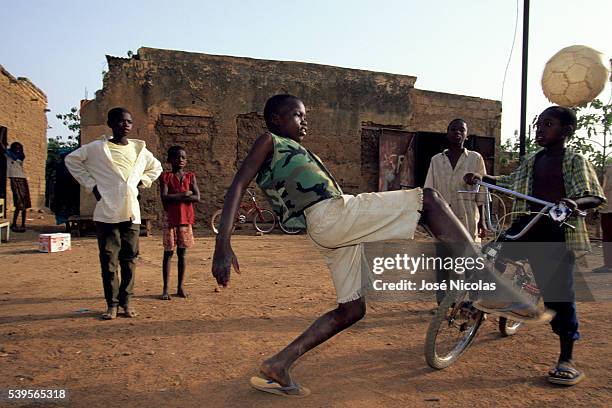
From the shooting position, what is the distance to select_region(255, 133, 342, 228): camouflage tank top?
243 cm

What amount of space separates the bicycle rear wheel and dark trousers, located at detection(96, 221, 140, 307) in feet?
8.64

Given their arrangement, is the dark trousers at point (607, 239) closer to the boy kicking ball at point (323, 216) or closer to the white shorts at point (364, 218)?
the boy kicking ball at point (323, 216)

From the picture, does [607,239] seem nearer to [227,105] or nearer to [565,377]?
[565,377]

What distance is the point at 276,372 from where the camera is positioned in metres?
2.53

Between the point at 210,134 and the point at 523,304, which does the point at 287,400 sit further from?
the point at 210,134

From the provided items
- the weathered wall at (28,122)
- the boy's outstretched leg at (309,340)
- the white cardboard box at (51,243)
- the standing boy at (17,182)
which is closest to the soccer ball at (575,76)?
the boy's outstretched leg at (309,340)

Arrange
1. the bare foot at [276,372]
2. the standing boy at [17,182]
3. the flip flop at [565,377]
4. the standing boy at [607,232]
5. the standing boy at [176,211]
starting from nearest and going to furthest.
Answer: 1. the bare foot at [276,372]
2. the flip flop at [565,377]
3. the standing boy at [176,211]
4. the standing boy at [607,232]
5. the standing boy at [17,182]

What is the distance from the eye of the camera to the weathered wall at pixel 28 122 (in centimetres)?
1403

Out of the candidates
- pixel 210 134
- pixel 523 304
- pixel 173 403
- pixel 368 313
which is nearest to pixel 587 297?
pixel 368 313

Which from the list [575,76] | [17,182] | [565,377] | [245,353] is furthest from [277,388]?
[17,182]

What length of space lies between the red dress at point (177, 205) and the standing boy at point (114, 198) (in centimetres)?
58

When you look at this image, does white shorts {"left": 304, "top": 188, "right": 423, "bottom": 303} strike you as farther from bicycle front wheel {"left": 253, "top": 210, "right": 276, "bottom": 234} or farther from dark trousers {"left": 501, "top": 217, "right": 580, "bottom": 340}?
bicycle front wheel {"left": 253, "top": 210, "right": 276, "bottom": 234}

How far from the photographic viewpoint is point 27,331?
3.64 m

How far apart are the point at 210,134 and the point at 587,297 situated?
856 centimetres
